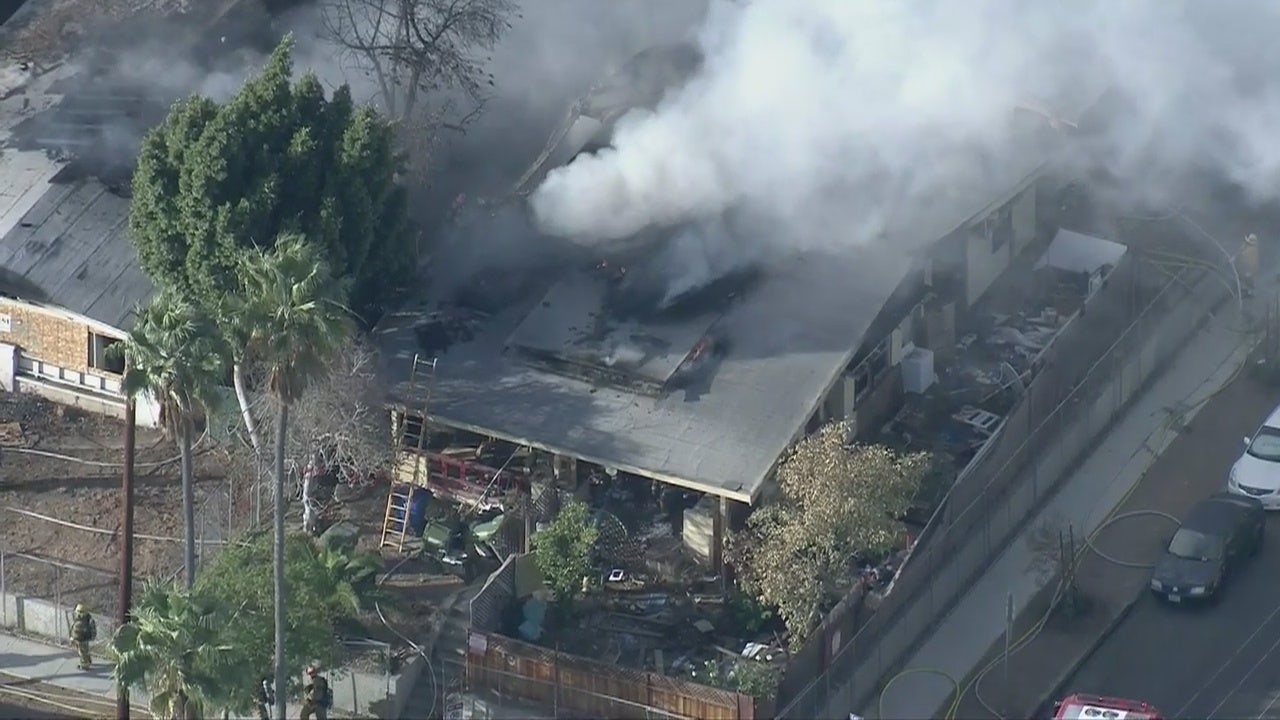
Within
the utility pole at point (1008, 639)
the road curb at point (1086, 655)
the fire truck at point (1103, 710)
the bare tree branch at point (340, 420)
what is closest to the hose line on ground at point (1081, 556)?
the utility pole at point (1008, 639)

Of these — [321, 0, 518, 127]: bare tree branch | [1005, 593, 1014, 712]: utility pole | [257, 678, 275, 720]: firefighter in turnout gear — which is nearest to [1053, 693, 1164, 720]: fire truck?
[1005, 593, 1014, 712]: utility pole

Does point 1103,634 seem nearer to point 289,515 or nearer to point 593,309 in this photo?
point 593,309

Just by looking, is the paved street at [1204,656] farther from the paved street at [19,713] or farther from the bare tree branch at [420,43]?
the bare tree branch at [420,43]

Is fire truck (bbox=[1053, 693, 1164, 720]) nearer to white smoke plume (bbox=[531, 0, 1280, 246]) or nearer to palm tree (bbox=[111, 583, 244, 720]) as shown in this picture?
white smoke plume (bbox=[531, 0, 1280, 246])

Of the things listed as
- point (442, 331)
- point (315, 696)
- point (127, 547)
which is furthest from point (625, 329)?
point (127, 547)

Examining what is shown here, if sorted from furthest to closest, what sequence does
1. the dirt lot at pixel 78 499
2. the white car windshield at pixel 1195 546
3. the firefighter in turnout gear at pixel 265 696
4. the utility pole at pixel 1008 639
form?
the dirt lot at pixel 78 499 < the white car windshield at pixel 1195 546 < the utility pole at pixel 1008 639 < the firefighter in turnout gear at pixel 265 696

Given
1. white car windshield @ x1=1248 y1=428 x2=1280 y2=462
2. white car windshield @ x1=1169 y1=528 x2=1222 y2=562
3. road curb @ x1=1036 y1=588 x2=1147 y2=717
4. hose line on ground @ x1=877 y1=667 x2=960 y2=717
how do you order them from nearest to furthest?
road curb @ x1=1036 y1=588 x2=1147 y2=717
hose line on ground @ x1=877 y1=667 x2=960 y2=717
white car windshield @ x1=1169 y1=528 x2=1222 y2=562
white car windshield @ x1=1248 y1=428 x2=1280 y2=462
